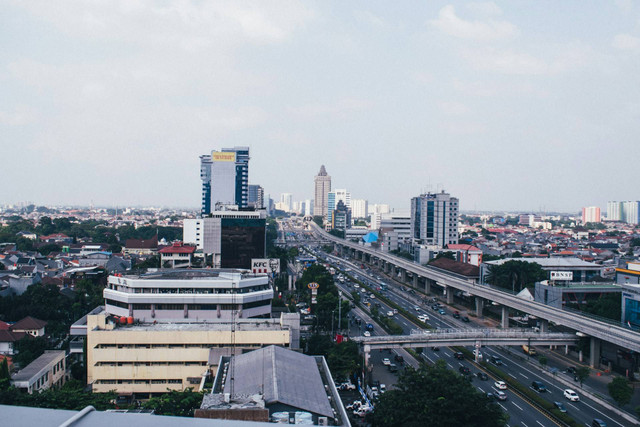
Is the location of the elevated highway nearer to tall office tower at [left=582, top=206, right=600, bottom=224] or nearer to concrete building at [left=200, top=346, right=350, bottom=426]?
concrete building at [left=200, top=346, right=350, bottom=426]

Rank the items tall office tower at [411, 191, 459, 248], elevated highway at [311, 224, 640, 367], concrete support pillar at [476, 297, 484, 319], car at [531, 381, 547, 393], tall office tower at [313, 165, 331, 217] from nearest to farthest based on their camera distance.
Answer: car at [531, 381, 547, 393]
elevated highway at [311, 224, 640, 367]
concrete support pillar at [476, 297, 484, 319]
tall office tower at [411, 191, 459, 248]
tall office tower at [313, 165, 331, 217]

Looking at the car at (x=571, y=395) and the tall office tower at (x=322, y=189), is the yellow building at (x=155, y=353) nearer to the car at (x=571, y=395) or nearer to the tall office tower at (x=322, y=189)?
the car at (x=571, y=395)

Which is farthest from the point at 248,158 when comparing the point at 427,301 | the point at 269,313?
the point at 269,313

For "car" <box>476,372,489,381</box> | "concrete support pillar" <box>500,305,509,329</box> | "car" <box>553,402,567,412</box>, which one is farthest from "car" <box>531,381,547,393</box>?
"concrete support pillar" <box>500,305,509,329</box>

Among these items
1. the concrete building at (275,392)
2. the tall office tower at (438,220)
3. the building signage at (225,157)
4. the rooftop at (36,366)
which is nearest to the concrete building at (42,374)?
the rooftop at (36,366)

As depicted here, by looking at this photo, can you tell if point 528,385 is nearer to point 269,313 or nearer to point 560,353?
point 560,353

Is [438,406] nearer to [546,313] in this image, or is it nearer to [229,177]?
[546,313]
